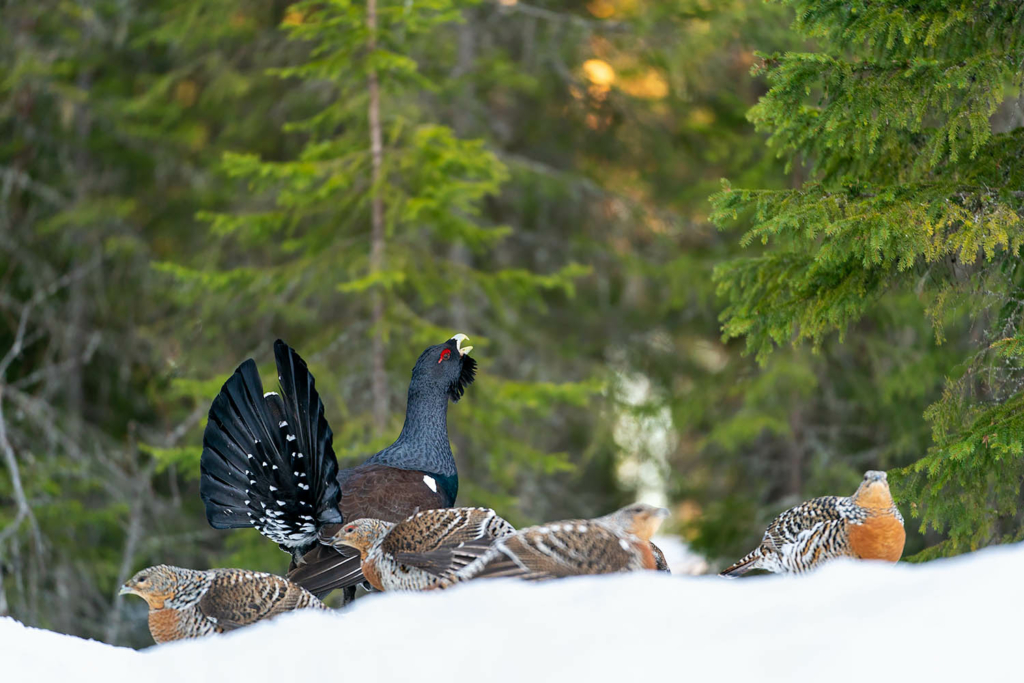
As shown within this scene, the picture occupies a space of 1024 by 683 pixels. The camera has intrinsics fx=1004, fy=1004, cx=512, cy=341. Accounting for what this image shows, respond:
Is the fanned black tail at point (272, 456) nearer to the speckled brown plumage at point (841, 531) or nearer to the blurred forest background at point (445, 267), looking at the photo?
the speckled brown plumage at point (841, 531)

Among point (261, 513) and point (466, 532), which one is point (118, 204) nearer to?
point (261, 513)

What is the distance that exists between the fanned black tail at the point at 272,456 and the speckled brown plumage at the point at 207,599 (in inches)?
25.5

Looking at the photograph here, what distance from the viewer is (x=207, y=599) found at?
464 cm

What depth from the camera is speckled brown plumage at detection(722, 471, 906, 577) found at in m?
4.28

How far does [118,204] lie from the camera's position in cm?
1431

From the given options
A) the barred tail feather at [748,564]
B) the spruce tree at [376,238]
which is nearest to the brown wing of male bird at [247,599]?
the barred tail feather at [748,564]

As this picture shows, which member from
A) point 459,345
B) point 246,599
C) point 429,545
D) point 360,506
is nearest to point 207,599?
point 246,599

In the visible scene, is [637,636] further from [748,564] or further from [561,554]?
[748,564]

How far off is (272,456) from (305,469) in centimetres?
19

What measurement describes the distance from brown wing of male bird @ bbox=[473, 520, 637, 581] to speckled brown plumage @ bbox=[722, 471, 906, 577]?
763mm

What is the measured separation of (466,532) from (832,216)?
2.26 m

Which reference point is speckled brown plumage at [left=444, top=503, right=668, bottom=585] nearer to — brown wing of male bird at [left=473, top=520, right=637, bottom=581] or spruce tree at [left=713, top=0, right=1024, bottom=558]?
brown wing of male bird at [left=473, top=520, right=637, bottom=581]

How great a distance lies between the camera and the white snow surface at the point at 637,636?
3.32m

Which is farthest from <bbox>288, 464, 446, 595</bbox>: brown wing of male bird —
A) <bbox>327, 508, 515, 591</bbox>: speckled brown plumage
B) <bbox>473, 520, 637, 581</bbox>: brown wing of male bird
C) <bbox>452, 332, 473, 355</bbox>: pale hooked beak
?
<bbox>473, 520, 637, 581</bbox>: brown wing of male bird
